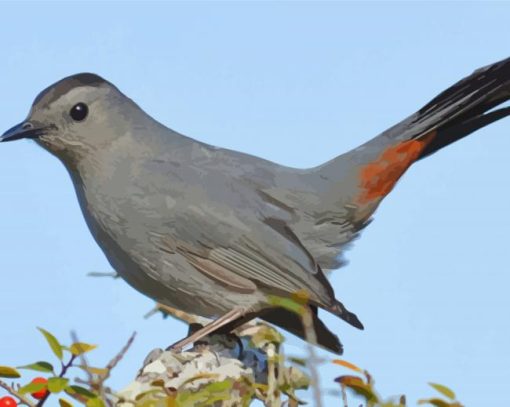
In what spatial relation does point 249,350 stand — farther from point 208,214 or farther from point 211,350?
point 208,214

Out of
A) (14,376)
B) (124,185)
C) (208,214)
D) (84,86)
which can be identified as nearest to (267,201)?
(208,214)

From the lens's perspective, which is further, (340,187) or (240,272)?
(340,187)

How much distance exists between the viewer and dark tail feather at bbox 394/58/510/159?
15.7ft

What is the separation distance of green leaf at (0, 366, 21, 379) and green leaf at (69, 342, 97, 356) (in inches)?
6.8

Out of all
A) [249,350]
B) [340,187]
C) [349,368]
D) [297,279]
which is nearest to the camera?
[349,368]

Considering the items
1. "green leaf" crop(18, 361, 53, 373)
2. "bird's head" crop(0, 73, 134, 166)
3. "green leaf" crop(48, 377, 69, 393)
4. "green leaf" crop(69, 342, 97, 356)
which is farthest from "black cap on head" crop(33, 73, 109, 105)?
"green leaf" crop(48, 377, 69, 393)

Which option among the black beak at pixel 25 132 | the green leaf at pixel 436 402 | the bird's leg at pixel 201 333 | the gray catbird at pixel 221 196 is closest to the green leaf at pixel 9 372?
the green leaf at pixel 436 402

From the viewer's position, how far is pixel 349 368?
2.40 metres

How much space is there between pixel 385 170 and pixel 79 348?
2.64 meters

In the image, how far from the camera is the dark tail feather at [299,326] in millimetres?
4145

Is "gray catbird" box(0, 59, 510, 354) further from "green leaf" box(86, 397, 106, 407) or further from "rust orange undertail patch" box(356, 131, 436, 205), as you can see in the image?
"green leaf" box(86, 397, 106, 407)

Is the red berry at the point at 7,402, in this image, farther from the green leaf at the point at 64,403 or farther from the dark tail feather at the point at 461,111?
the dark tail feather at the point at 461,111

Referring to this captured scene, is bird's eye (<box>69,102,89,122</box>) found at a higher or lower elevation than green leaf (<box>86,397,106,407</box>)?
higher

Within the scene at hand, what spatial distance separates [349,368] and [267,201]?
221 cm
